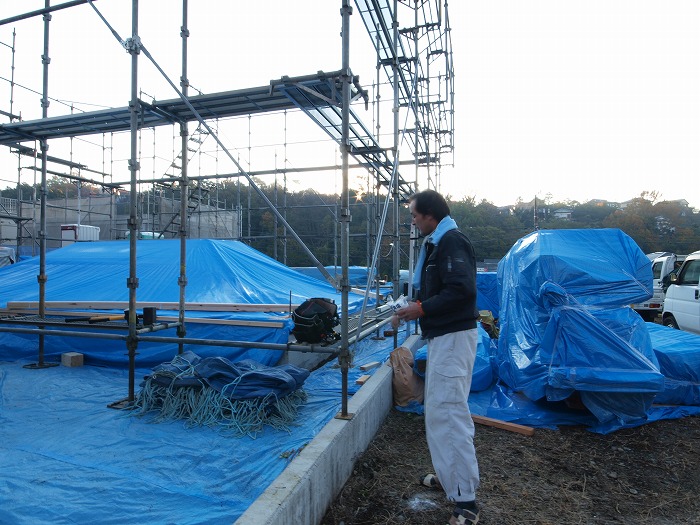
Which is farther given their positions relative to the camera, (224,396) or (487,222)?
(487,222)

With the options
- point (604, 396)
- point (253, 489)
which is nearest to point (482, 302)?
point (604, 396)

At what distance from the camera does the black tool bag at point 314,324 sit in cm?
331

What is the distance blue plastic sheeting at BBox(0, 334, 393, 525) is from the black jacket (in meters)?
1.32

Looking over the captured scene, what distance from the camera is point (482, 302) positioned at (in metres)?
10.0

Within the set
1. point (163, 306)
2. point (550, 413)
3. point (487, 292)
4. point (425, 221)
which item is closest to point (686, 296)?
point (487, 292)

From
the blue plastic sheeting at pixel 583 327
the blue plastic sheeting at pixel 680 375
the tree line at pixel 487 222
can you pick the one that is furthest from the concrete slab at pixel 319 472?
the tree line at pixel 487 222

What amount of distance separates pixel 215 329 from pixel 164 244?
3374 mm

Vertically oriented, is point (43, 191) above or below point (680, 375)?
above

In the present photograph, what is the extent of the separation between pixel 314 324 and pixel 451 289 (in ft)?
4.58

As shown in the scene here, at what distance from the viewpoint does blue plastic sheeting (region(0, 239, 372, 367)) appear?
4930 millimetres

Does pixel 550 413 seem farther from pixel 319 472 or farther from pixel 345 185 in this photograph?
pixel 345 185

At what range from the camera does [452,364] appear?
7.32ft

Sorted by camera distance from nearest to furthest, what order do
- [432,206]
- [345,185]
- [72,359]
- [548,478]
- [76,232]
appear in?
[432,206] < [548,478] < [345,185] < [72,359] < [76,232]

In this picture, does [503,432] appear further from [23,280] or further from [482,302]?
[23,280]
